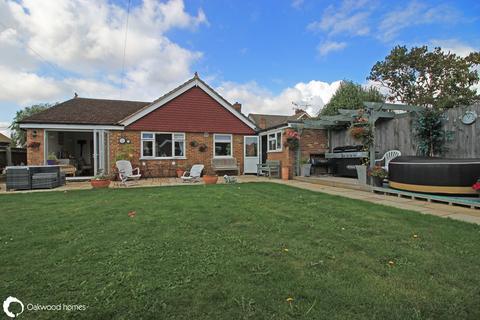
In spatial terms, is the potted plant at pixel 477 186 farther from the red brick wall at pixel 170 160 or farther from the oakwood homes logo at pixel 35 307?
the red brick wall at pixel 170 160

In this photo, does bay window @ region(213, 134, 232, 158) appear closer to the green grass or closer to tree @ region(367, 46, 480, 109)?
the green grass

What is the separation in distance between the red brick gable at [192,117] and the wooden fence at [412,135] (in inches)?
229

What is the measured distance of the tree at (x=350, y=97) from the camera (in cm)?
2108

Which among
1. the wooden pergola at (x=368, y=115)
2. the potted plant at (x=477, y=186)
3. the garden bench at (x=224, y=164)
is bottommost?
the potted plant at (x=477, y=186)

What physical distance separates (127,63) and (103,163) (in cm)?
514

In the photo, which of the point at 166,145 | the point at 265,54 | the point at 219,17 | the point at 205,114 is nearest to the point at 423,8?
the point at 265,54

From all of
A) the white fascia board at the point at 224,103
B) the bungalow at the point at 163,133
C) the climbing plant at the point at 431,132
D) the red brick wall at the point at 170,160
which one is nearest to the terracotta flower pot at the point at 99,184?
the bungalow at the point at 163,133

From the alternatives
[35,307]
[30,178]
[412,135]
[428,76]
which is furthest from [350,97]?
[35,307]

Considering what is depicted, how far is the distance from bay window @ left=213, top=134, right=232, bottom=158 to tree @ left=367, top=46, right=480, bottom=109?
13394 millimetres

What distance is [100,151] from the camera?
12031 millimetres

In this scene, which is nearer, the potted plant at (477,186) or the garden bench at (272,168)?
the potted plant at (477,186)

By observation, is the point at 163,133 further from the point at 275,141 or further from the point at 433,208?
the point at 433,208

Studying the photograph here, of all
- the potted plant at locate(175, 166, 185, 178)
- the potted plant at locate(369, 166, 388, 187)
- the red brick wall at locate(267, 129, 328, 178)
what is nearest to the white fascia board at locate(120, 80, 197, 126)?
the potted plant at locate(175, 166, 185, 178)

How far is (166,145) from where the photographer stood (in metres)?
13.5
